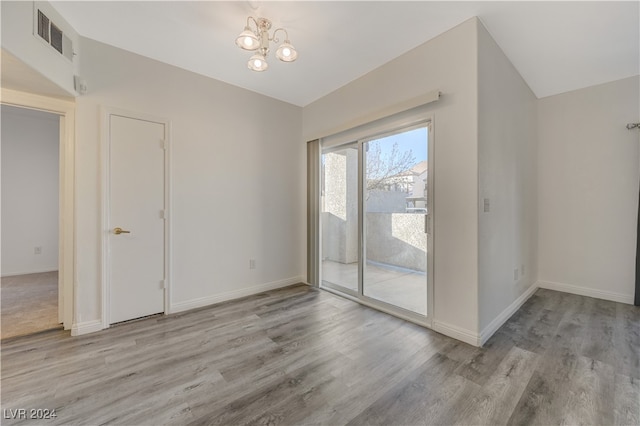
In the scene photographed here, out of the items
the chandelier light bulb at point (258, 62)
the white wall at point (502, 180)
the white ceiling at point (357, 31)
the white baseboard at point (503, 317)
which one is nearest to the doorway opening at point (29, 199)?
the white ceiling at point (357, 31)

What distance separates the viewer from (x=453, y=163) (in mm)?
2361

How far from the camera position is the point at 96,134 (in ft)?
8.27

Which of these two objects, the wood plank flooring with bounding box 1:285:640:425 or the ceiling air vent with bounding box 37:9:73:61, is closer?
the wood plank flooring with bounding box 1:285:640:425

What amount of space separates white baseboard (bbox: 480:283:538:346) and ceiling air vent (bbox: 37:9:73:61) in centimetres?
443

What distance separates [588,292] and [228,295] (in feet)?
16.3

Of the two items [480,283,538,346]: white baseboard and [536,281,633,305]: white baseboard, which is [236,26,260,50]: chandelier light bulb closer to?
[480,283,538,346]: white baseboard

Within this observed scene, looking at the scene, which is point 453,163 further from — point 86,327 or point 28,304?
point 28,304

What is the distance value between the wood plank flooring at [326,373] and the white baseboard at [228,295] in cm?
25

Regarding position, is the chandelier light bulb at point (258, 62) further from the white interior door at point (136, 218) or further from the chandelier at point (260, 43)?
the white interior door at point (136, 218)

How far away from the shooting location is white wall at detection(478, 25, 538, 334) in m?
2.29

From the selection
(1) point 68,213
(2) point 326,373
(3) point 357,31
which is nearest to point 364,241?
(2) point 326,373

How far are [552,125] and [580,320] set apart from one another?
274 cm

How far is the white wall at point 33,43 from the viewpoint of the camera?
1.65m

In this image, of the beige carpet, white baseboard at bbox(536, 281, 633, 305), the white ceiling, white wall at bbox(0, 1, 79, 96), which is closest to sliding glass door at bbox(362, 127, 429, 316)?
the white ceiling
